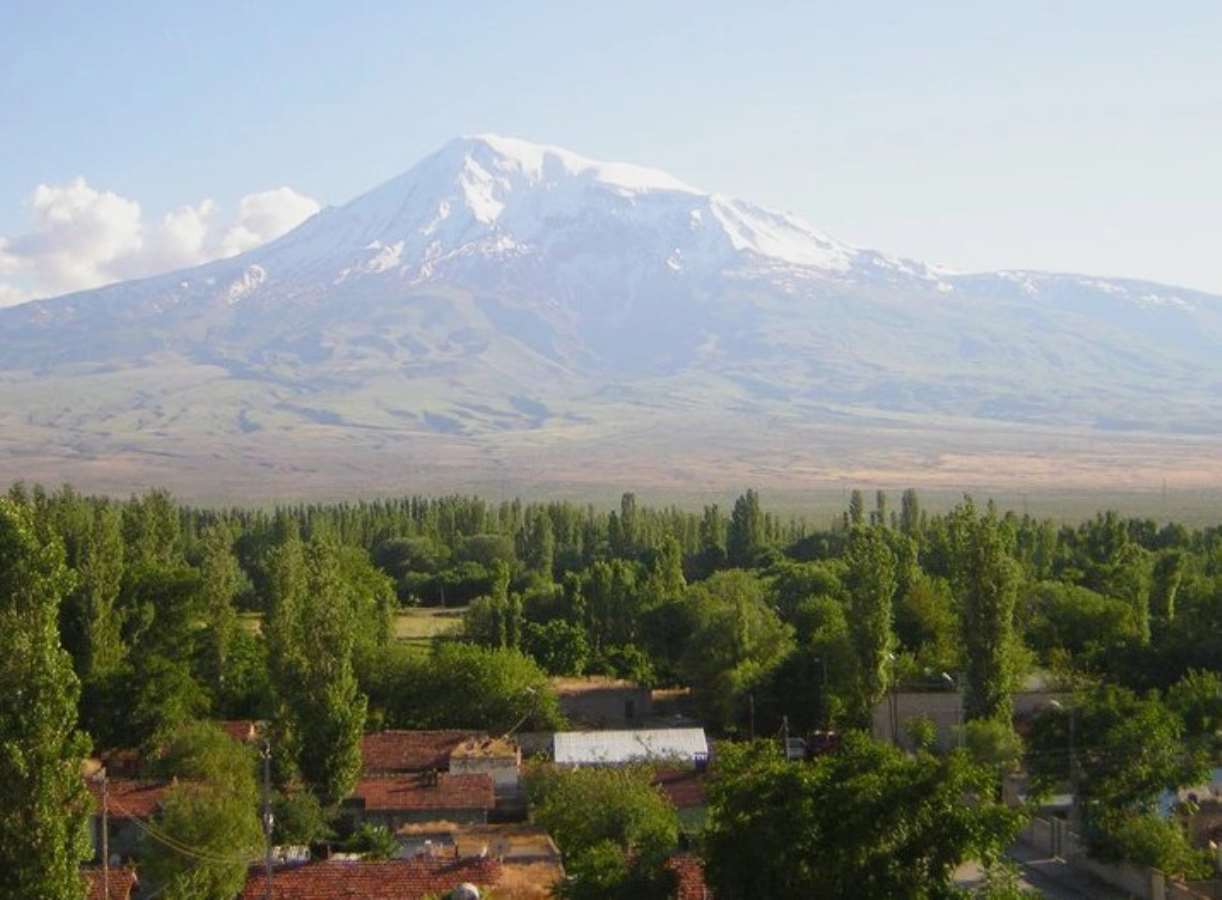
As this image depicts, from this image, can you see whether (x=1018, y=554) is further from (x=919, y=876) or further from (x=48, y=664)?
(x=48, y=664)

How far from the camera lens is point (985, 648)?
1251 inches

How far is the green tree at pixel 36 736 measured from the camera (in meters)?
17.8

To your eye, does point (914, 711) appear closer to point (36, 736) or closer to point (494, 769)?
point (494, 769)

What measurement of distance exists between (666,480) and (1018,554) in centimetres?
Answer: 10430

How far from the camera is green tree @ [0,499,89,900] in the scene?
17812mm

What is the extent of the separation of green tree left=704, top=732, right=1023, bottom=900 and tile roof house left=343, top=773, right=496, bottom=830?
12.7 meters

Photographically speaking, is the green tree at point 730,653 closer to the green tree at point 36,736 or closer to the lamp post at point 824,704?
the lamp post at point 824,704

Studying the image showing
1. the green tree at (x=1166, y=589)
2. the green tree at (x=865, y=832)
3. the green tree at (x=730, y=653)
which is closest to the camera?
the green tree at (x=865, y=832)

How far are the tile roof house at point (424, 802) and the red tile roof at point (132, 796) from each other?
148 inches

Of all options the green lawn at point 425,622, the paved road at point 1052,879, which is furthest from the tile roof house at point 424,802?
the green lawn at point 425,622

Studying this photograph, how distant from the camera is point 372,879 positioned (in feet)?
79.2

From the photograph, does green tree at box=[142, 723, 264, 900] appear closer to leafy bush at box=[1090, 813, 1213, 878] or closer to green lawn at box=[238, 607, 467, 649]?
leafy bush at box=[1090, 813, 1213, 878]

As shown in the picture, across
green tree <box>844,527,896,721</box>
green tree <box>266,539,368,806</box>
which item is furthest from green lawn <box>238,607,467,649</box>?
green tree <box>266,539,368,806</box>

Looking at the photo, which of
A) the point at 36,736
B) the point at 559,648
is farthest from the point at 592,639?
the point at 36,736
